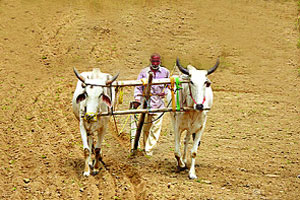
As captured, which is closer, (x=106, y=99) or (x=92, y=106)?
(x=92, y=106)

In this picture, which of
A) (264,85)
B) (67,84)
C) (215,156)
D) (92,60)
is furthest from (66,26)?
(215,156)

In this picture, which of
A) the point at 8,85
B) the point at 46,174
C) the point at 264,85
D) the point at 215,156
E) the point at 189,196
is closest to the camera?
the point at 189,196

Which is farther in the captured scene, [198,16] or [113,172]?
[198,16]

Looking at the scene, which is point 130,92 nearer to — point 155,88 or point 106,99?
point 155,88

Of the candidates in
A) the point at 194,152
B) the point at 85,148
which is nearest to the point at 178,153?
the point at 194,152

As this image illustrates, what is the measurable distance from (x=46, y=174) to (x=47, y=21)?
1153 cm

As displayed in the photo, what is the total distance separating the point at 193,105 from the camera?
7.12 meters

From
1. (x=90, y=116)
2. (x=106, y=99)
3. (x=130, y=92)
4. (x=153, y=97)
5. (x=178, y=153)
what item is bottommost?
(x=178, y=153)

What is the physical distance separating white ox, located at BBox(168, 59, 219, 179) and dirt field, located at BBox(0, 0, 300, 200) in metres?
0.49

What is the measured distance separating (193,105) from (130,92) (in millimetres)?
6414

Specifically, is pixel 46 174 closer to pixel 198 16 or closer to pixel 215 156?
pixel 215 156

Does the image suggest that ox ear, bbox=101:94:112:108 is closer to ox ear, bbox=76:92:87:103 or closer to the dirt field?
ox ear, bbox=76:92:87:103

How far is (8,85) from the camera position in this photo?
1313 centimetres

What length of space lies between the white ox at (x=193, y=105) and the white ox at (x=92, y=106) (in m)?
1.25
